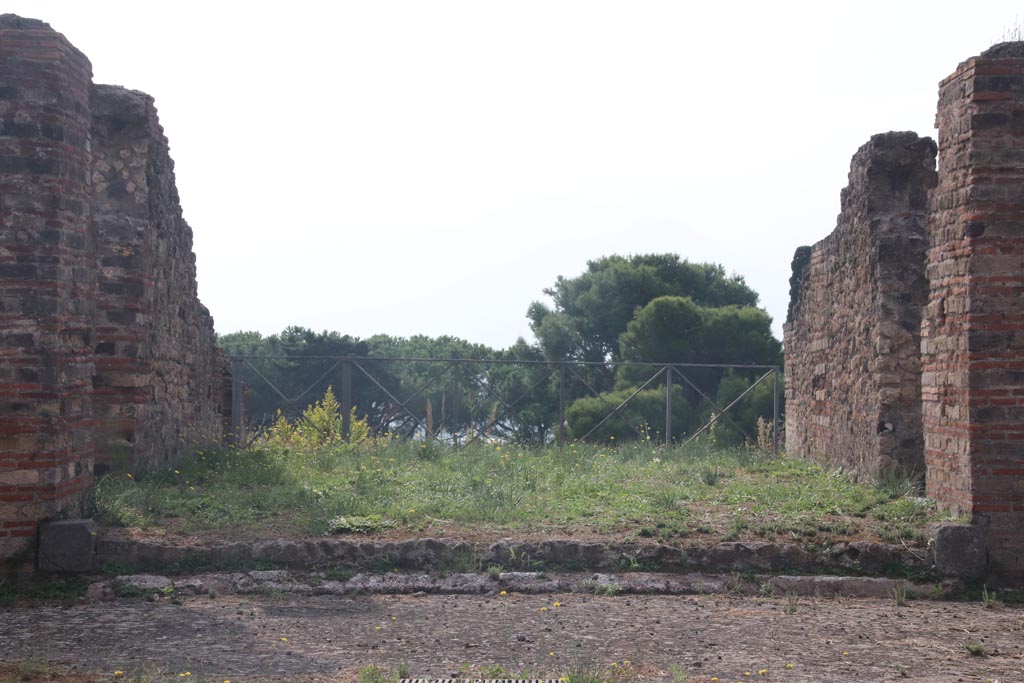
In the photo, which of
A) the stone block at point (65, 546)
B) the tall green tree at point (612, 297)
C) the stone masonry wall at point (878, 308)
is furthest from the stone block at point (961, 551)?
the tall green tree at point (612, 297)

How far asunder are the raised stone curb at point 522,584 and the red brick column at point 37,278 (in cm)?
101

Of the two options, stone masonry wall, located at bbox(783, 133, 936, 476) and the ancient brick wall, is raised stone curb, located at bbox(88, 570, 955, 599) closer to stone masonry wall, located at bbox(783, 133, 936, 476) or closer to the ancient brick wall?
the ancient brick wall

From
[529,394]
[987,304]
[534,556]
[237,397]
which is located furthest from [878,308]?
[529,394]

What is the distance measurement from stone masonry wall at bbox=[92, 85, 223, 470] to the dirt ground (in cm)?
308

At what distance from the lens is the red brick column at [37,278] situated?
24.1 ft

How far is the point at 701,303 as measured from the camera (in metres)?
34.2

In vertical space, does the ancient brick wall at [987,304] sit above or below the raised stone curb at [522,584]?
above

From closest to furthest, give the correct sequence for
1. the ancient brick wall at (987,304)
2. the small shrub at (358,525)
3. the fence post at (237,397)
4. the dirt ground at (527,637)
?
the dirt ground at (527,637) → the ancient brick wall at (987,304) → the small shrub at (358,525) → the fence post at (237,397)

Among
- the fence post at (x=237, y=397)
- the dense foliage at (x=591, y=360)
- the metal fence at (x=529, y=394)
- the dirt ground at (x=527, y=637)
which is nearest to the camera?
the dirt ground at (x=527, y=637)

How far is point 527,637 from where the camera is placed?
607 cm

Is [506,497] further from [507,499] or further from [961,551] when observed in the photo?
[961,551]

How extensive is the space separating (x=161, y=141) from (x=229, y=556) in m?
5.31

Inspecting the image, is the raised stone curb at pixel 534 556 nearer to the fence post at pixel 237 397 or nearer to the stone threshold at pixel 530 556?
the stone threshold at pixel 530 556

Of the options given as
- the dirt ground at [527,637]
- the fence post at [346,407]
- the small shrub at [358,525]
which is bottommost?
the dirt ground at [527,637]
